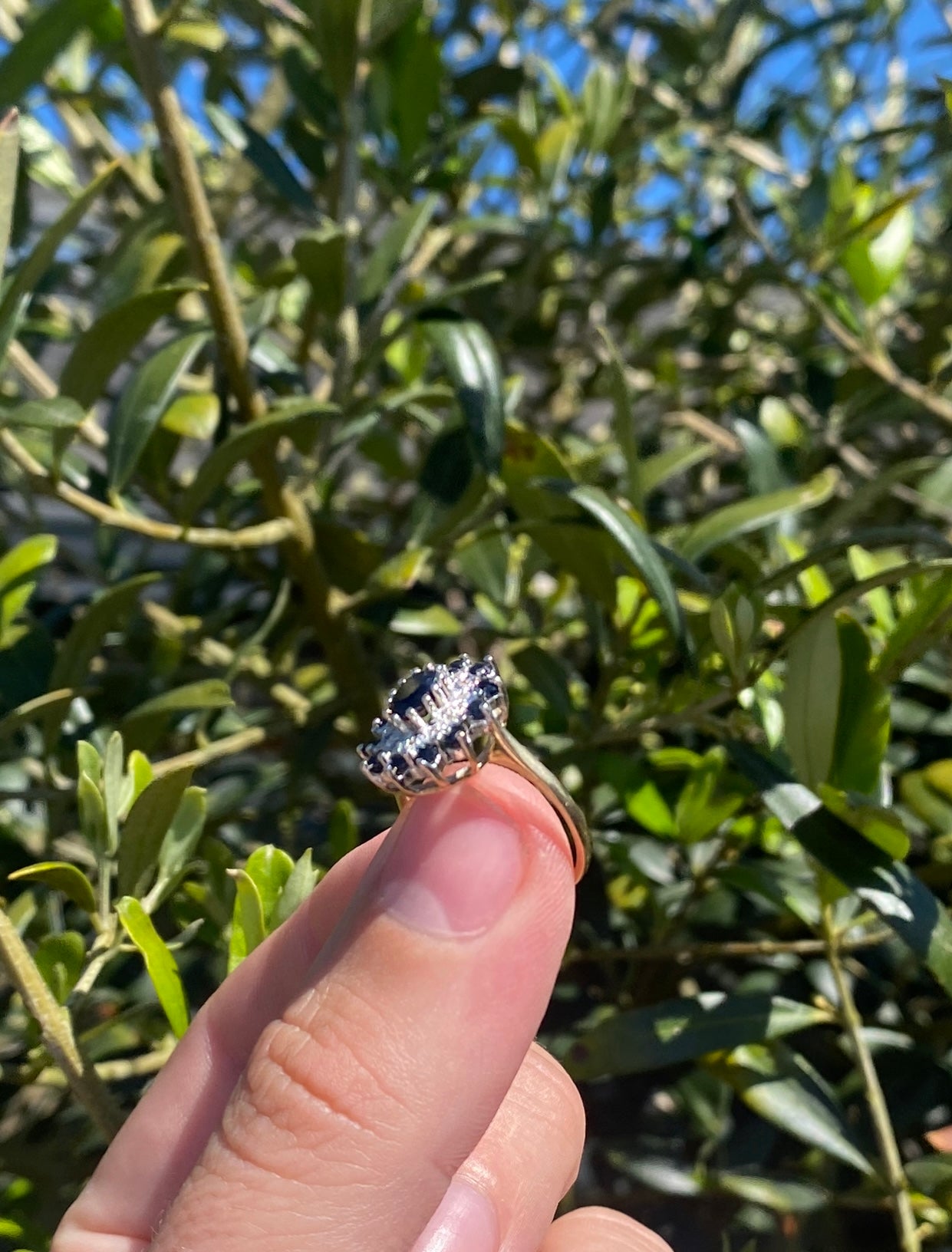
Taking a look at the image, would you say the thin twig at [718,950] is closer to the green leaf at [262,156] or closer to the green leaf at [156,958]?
the green leaf at [156,958]

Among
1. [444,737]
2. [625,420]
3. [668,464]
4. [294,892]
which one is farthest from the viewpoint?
[668,464]

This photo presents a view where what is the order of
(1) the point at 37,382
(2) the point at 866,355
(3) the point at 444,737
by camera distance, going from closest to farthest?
(3) the point at 444,737 → (1) the point at 37,382 → (2) the point at 866,355

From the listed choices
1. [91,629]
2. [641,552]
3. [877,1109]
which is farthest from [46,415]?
[877,1109]

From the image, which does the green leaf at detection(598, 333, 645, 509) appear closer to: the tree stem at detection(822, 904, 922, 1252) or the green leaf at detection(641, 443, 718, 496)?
the green leaf at detection(641, 443, 718, 496)

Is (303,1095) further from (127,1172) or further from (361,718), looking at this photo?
(361,718)

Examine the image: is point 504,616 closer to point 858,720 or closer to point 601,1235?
point 858,720

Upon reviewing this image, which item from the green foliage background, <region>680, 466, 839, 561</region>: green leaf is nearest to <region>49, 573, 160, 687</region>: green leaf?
the green foliage background

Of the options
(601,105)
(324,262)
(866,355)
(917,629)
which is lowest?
(917,629)
